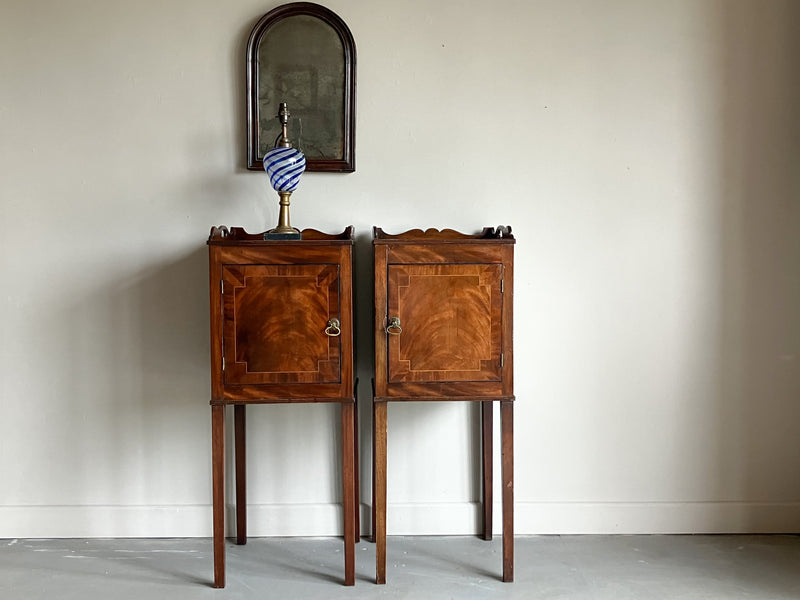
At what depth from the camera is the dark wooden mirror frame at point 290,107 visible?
254 centimetres

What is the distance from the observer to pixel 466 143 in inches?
103

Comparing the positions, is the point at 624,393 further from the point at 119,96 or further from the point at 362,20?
the point at 119,96

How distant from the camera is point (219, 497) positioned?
7.45ft

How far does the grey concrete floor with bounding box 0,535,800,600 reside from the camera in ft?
7.37

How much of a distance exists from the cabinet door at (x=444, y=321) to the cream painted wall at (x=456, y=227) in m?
0.44

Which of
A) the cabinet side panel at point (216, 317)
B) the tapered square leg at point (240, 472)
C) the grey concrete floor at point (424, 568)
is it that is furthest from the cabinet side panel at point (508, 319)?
the tapered square leg at point (240, 472)

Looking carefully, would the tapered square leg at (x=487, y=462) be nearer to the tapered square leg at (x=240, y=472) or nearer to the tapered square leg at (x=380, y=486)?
the tapered square leg at (x=380, y=486)

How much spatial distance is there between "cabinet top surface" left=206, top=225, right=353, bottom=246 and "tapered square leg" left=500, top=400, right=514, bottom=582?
71 centimetres

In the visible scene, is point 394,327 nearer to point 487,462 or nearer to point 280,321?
point 280,321

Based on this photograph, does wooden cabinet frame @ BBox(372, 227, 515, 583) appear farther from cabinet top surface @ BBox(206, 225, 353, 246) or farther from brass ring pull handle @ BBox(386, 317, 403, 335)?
cabinet top surface @ BBox(206, 225, 353, 246)

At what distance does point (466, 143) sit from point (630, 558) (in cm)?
149

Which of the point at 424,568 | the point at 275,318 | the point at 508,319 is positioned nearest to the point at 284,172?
the point at 275,318

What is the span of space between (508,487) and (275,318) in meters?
0.87

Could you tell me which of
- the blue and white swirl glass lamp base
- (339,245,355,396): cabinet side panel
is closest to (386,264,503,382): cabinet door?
(339,245,355,396): cabinet side panel
